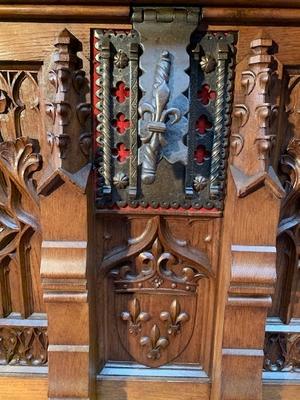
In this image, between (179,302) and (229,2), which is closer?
(229,2)

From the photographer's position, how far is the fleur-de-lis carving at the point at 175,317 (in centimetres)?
80

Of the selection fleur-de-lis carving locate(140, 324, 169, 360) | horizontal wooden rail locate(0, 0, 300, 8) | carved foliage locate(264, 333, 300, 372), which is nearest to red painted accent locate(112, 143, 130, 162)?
horizontal wooden rail locate(0, 0, 300, 8)

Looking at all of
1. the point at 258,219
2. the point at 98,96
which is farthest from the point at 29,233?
Answer: the point at 258,219

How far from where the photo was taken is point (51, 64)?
0.67 m

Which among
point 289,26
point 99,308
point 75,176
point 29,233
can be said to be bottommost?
point 99,308

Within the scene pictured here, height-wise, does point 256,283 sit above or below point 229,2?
below

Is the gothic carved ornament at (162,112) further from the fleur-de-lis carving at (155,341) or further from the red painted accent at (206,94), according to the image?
the fleur-de-lis carving at (155,341)

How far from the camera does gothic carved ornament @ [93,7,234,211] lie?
2.13ft

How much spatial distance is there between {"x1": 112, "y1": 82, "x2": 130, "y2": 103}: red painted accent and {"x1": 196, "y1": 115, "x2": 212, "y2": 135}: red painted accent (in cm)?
13

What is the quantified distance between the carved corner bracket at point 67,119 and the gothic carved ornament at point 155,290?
0.17 m

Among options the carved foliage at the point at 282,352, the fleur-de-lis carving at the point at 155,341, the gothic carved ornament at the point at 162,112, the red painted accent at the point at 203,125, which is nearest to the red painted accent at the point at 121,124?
the gothic carved ornament at the point at 162,112

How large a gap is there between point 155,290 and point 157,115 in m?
0.34

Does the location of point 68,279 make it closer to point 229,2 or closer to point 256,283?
point 256,283

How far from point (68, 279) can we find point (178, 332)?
0.26m
